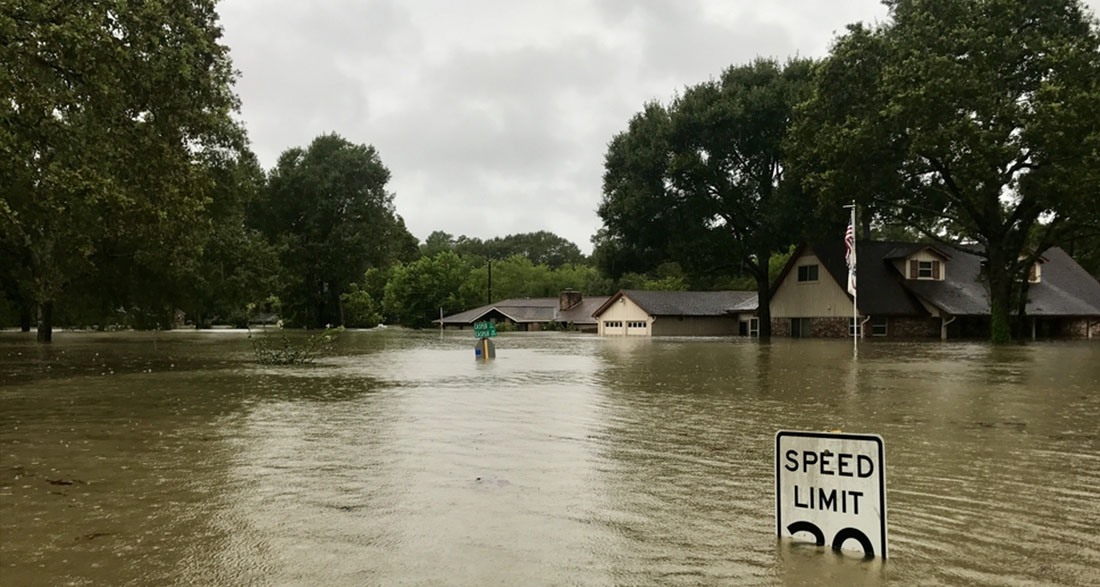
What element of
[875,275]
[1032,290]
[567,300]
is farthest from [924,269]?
[567,300]

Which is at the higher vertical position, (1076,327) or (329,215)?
(329,215)

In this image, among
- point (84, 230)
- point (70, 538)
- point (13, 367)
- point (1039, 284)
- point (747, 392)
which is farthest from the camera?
point (1039, 284)

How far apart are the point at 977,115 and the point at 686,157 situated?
19.2 metres

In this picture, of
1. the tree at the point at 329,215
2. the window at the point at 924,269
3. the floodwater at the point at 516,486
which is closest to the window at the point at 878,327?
the window at the point at 924,269

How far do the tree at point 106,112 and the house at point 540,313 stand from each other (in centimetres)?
6789

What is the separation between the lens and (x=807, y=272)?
58.7m

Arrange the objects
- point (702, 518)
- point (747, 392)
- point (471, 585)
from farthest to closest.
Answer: point (747, 392) → point (702, 518) → point (471, 585)

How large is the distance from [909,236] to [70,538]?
Result: 324 feet

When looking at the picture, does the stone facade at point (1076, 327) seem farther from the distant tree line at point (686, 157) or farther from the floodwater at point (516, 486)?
the floodwater at point (516, 486)

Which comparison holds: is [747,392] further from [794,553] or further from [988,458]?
[794,553]

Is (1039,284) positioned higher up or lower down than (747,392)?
higher up

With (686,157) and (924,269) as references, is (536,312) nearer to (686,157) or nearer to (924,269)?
(686,157)

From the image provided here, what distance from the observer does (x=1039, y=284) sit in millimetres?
57844

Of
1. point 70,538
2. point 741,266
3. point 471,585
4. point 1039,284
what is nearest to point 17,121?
point 70,538
